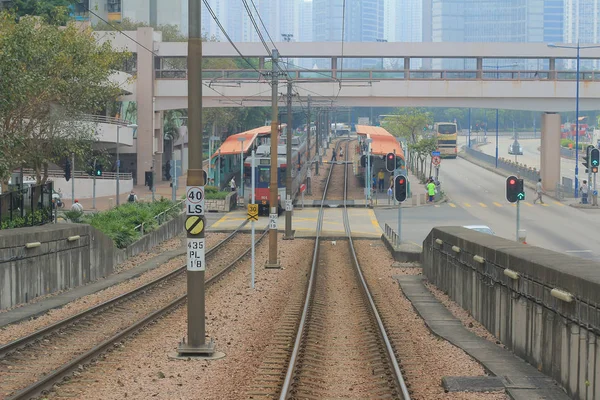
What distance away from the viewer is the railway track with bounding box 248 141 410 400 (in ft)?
43.3

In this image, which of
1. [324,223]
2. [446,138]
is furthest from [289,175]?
[446,138]

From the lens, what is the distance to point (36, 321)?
19.2m

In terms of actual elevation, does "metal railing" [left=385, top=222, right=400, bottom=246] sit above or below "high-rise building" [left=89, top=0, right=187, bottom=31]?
below

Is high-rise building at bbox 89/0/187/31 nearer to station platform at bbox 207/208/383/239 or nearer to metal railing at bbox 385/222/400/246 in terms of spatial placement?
station platform at bbox 207/208/383/239

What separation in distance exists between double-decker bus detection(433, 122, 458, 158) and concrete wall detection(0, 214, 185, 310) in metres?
80.6

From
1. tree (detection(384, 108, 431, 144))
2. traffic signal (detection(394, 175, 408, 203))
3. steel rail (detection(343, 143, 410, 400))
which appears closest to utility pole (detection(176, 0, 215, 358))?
steel rail (detection(343, 143, 410, 400))

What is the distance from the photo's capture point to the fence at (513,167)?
257ft

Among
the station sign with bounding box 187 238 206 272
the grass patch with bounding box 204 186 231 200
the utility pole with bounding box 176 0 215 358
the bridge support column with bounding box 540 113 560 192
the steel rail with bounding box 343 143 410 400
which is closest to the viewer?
the steel rail with bounding box 343 143 410 400

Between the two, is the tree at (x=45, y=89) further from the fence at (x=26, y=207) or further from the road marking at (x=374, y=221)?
the road marking at (x=374, y=221)

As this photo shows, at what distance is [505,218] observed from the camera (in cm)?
5566

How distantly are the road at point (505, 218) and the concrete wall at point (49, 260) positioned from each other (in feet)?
63.9

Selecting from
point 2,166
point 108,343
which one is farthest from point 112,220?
point 108,343

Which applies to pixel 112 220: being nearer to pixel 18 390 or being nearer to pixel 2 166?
pixel 2 166

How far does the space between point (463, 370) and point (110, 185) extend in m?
56.8
